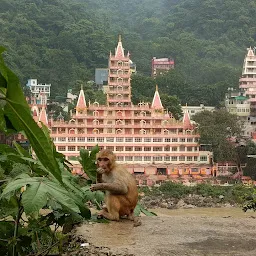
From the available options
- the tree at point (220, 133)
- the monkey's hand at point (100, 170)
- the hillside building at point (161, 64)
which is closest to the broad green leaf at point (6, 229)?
the monkey's hand at point (100, 170)

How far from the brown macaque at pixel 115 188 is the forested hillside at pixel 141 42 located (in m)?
25.5

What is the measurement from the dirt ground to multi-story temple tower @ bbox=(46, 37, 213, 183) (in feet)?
51.4

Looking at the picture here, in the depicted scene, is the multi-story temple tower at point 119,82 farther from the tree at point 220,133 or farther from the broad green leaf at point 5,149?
the broad green leaf at point 5,149

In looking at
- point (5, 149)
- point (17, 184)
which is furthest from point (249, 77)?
point (17, 184)

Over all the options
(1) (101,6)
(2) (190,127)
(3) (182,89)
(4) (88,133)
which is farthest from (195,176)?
(1) (101,6)

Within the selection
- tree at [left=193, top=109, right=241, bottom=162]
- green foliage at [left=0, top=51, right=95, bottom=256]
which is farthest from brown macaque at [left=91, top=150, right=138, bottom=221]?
tree at [left=193, top=109, right=241, bottom=162]

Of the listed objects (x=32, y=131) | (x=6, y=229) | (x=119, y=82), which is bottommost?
(x=6, y=229)

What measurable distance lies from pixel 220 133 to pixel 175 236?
56.0 feet

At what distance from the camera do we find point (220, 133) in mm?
18719

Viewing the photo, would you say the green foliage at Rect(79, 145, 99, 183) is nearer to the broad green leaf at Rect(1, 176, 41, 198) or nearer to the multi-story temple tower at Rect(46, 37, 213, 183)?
the broad green leaf at Rect(1, 176, 41, 198)

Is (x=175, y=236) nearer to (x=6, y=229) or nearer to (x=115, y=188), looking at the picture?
(x=115, y=188)

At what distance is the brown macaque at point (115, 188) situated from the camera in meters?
2.07

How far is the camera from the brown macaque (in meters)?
2.07

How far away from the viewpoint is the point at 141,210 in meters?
1.96
